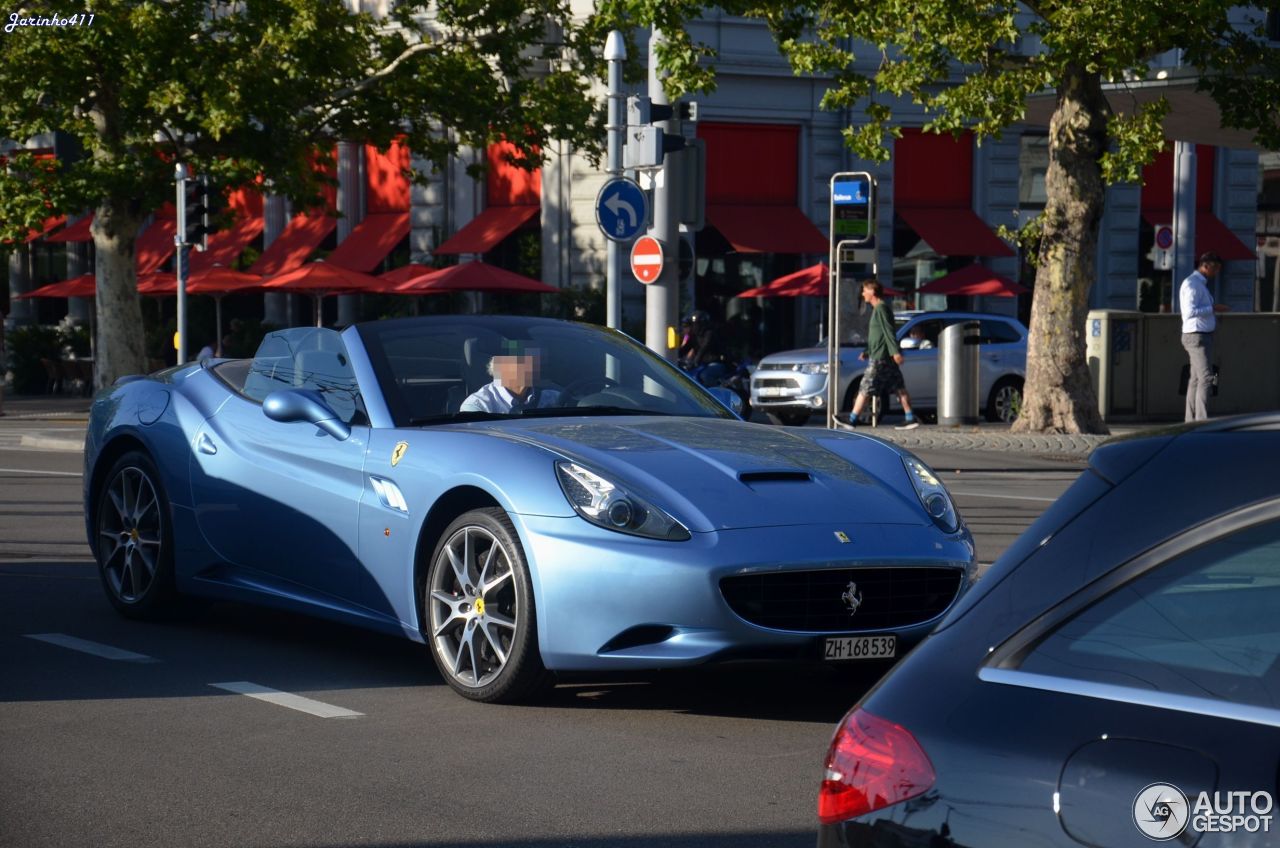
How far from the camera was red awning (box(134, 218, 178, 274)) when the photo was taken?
41.9 metres

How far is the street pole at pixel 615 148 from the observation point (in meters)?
19.3

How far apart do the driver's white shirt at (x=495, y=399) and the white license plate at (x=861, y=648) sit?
188 centimetres

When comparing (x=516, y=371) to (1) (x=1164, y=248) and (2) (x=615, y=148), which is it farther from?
(1) (x=1164, y=248)

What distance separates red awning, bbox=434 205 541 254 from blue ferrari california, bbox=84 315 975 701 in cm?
2814

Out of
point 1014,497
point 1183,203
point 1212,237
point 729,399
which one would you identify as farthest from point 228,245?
point 729,399

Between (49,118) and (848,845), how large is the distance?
84.2 feet

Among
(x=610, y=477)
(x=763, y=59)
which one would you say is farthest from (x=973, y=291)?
(x=610, y=477)

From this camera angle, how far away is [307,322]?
41.6m

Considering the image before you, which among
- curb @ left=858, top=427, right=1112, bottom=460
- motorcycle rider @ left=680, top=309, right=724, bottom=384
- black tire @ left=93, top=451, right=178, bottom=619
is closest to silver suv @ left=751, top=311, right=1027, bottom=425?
motorcycle rider @ left=680, top=309, right=724, bottom=384

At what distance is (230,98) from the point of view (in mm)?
25844

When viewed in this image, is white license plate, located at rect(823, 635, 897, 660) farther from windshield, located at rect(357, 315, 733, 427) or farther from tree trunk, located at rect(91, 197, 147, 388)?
tree trunk, located at rect(91, 197, 147, 388)

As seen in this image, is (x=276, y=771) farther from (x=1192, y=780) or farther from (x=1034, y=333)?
(x=1034, y=333)

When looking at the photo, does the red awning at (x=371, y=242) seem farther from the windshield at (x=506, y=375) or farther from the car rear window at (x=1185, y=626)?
the car rear window at (x=1185, y=626)

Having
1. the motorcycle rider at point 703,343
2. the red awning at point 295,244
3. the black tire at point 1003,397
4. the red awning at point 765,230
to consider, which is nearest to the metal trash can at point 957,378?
the black tire at point 1003,397
